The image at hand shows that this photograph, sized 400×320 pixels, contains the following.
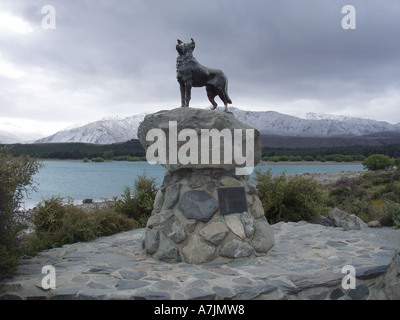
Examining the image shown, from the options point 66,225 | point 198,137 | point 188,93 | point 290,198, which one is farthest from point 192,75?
point 290,198

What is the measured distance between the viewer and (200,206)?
529cm

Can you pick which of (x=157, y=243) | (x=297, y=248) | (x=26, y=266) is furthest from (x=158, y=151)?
(x=297, y=248)

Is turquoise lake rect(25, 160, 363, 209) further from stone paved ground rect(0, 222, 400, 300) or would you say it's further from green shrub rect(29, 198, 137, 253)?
stone paved ground rect(0, 222, 400, 300)

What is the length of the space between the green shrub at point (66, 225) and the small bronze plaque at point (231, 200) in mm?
3335

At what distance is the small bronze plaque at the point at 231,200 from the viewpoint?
5366 mm

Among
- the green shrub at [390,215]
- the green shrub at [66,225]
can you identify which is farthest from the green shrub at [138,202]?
the green shrub at [390,215]

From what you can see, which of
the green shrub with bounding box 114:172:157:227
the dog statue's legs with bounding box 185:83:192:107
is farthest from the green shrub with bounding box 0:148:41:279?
the green shrub with bounding box 114:172:157:227

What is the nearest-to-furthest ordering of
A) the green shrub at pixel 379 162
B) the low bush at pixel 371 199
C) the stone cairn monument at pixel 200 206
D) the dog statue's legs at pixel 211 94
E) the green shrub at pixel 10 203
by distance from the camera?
1. the green shrub at pixel 10 203
2. the stone cairn monument at pixel 200 206
3. the dog statue's legs at pixel 211 94
4. the low bush at pixel 371 199
5. the green shrub at pixel 379 162

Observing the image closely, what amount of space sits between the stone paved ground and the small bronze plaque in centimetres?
83

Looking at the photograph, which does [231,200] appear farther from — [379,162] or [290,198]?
[379,162]

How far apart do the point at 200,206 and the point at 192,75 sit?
244 centimetres

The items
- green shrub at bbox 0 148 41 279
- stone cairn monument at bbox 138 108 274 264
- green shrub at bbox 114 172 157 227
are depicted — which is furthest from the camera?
green shrub at bbox 114 172 157 227

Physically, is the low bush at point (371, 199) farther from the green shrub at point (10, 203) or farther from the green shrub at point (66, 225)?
the green shrub at point (10, 203)

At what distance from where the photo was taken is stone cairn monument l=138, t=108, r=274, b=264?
515cm
